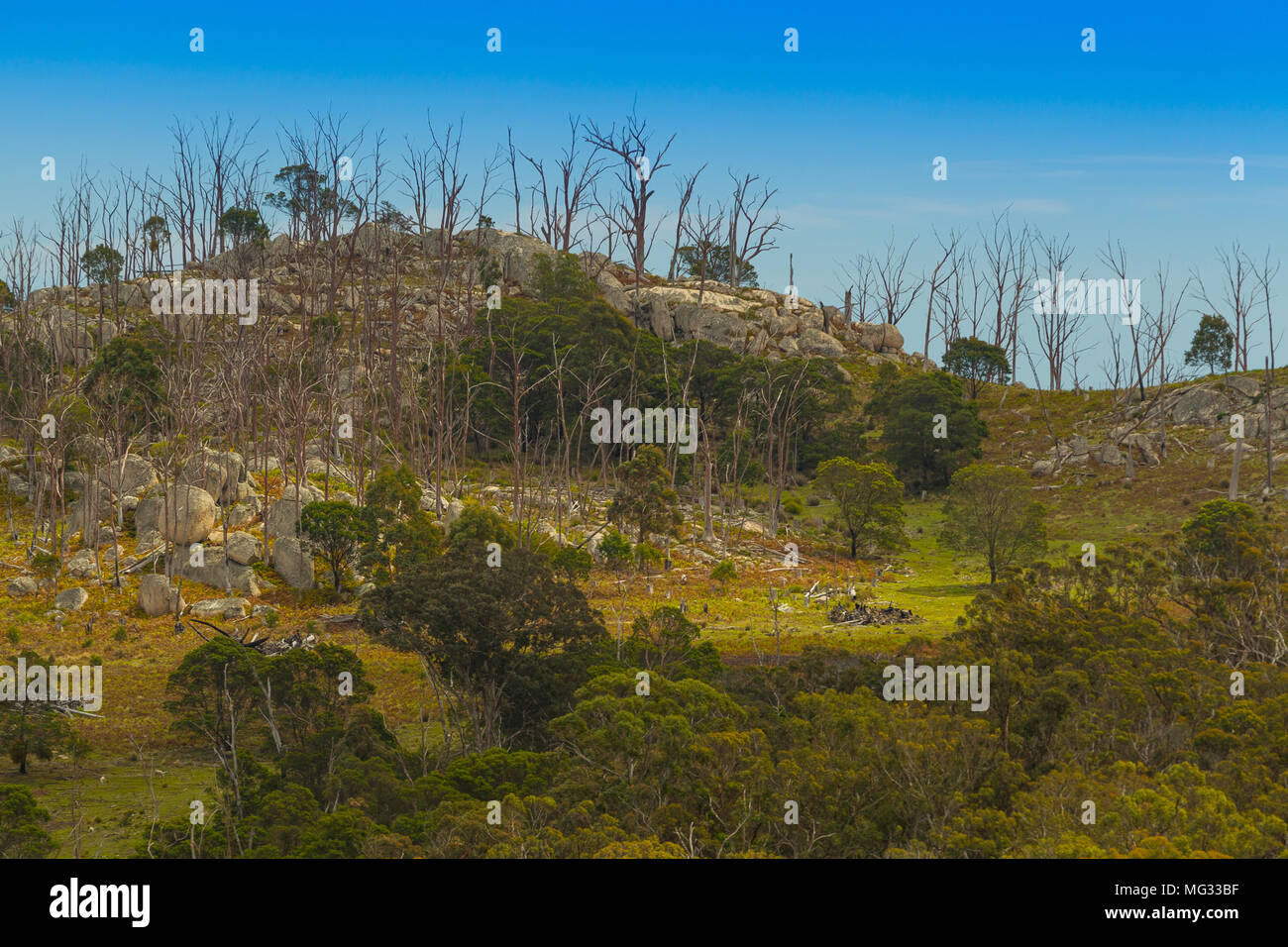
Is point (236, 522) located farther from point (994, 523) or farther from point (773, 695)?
point (994, 523)

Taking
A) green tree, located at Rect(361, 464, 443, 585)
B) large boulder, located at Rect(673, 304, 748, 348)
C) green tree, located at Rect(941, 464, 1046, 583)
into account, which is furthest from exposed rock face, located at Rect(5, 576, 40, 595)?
large boulder, located at Rect(673, 304, 748, 348)

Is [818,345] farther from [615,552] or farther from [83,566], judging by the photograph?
[83,566]

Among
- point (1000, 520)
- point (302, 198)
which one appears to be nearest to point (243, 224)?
point (302, 198)

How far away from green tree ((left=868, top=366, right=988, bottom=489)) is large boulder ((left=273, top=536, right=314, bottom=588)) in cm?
4055

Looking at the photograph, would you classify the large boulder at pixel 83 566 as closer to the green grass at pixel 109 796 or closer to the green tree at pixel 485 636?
the green grass at pixel 109 796

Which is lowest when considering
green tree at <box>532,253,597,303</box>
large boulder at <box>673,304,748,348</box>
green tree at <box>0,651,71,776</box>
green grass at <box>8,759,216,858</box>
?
green grass at <box>8,759,216,858</box>

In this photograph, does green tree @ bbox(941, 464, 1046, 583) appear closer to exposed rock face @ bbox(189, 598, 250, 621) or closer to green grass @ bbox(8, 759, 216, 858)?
exposed rock face @ bbox(189, 598, 250, 621)

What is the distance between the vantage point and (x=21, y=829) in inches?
725

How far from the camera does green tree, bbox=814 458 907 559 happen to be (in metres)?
54.1

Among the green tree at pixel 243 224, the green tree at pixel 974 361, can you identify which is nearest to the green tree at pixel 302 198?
the green tree at pixel 243 224

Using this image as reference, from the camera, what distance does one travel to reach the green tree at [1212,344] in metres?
79.9

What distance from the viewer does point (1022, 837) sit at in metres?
15.9

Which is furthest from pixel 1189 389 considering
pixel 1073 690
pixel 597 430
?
pixel 1073 690

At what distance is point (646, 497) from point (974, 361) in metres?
45.2
